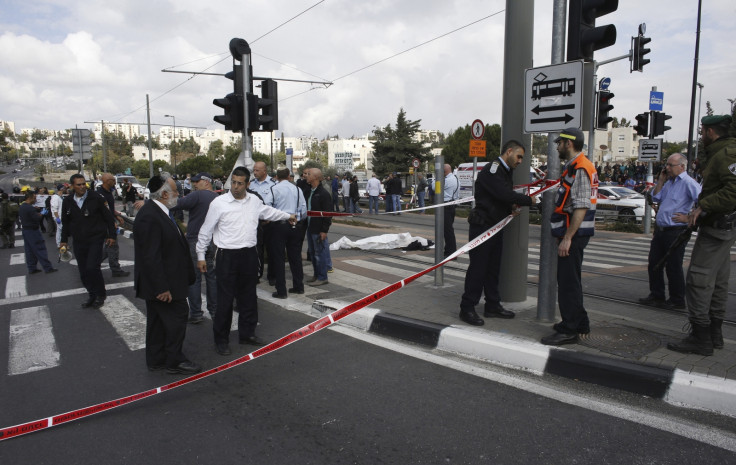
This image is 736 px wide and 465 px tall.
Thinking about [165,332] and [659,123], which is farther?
[659,123]

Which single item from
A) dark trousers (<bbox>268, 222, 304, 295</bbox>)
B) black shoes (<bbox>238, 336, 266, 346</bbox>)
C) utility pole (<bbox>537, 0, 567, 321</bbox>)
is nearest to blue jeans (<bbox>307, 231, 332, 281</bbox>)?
dark trousers (<bbox>268, 222, 304, 295</bbox>)

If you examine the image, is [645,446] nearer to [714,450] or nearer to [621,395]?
[714,450]

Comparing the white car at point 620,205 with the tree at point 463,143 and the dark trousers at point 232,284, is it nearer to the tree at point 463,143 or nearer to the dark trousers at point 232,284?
the dark trousers at point 232,284

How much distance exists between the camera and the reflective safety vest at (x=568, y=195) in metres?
4.27

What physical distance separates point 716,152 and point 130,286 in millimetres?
8282

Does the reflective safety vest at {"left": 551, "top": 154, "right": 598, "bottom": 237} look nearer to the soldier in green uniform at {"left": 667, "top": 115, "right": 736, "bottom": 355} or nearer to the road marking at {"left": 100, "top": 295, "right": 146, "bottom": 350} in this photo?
the soldier in green uniform at {"left": 667, "top": 115, "right": 736, "bottom": 355}

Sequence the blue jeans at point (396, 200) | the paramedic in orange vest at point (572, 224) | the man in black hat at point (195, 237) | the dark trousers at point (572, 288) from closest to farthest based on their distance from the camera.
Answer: the paramedic in orange vest at point (572, 224), the dark trousers at point (572, 288), the man in black hat at point (195, 237), the blue jeans at point (396, 200)

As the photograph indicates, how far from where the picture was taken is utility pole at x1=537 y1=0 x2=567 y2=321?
15.5 ft

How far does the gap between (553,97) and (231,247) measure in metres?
3.42

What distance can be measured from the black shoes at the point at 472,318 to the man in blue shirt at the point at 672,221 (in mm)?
2212

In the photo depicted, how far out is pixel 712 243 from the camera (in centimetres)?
404

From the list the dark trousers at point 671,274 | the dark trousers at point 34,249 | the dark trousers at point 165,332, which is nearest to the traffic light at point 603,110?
the dark trousers at point 671,274

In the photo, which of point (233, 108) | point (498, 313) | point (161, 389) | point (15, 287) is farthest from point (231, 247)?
point (15, 287)

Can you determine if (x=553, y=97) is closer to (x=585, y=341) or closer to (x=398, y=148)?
(x=585, y=341)
